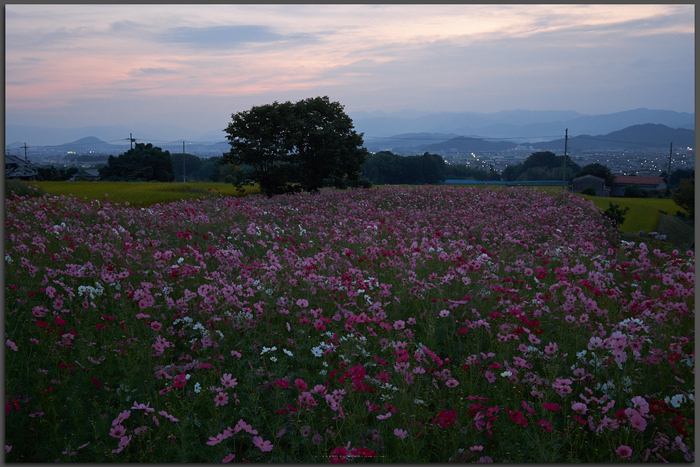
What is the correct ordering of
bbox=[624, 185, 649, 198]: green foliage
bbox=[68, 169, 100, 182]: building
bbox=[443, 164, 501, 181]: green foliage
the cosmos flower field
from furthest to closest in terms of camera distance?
bbox=[443, 164, 501, 181]: green foliage
bbox=[68, 169, 100, 182]: building
bbox=[624, 185, 649, 198]: green foliage
the cosmos flower field

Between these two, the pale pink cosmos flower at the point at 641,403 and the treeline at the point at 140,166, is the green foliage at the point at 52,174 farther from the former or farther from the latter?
the pale pink cosmos flower at the point at 641,403

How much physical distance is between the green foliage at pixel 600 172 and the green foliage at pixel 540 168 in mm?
6759

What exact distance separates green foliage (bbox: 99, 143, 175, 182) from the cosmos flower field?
37184 mm

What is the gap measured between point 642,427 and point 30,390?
4.56m

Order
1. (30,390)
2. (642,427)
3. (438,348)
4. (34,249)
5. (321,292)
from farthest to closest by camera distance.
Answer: (34,249) → (321,292) → (438,348) → (30,390) → (642,427)

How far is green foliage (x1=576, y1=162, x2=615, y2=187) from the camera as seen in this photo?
124 ft

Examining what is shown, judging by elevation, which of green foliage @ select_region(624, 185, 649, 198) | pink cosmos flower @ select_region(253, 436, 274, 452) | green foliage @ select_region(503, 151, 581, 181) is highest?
green foliage @ select_region(503, 151, 581, 181)

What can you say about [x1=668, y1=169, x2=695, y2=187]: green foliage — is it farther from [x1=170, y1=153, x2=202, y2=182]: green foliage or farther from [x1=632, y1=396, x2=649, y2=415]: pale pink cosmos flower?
[x1=170, y1=153, x2=202, y2=182]: green foliage

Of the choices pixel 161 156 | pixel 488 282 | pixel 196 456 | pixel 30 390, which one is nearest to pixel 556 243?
pixel 488 282

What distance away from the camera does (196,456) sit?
3.00 meters

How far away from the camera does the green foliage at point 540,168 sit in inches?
1925

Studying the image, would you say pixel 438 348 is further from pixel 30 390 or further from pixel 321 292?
pixel 30 390

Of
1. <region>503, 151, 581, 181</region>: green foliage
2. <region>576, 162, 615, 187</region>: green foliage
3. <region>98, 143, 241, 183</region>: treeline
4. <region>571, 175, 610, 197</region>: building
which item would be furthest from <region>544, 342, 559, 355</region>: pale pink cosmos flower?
<region>503, 151, 581, 181</region>: green foliage

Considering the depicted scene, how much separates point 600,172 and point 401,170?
18.1 m
